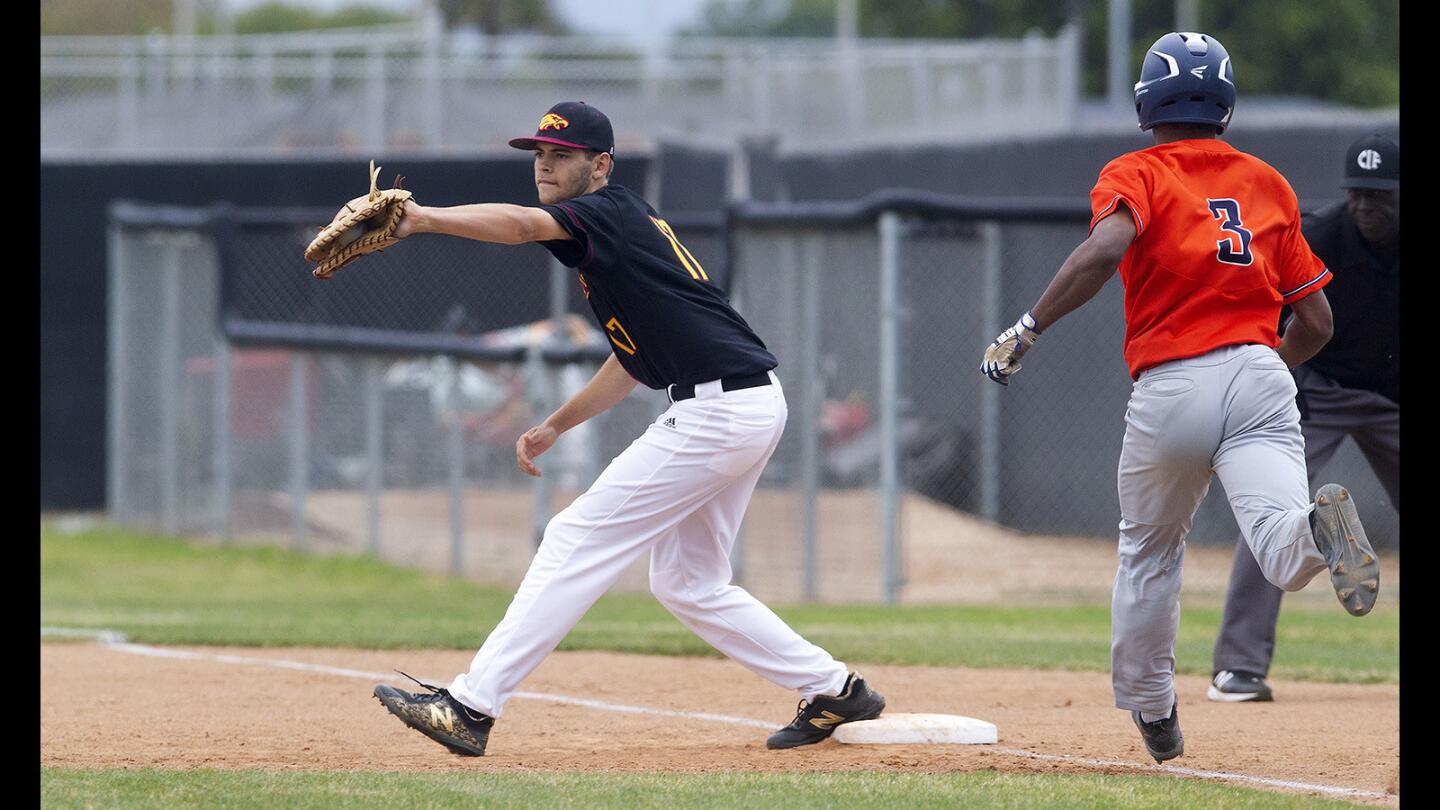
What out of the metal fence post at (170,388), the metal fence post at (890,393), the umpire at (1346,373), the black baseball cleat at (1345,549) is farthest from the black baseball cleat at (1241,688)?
the metal fence post at (170,388)

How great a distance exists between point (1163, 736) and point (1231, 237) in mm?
1523

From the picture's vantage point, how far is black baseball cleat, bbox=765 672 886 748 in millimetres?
5734

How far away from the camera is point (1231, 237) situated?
192 inches

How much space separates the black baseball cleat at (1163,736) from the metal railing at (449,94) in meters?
13.1

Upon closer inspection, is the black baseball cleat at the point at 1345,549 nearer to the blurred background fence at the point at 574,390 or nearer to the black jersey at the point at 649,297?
the black jersey at the point at 649,297

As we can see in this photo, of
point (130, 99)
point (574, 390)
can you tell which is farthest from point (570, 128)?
point (130, 99)

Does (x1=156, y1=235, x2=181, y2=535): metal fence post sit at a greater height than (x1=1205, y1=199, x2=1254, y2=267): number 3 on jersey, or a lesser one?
lesser

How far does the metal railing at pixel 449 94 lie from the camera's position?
18.8m

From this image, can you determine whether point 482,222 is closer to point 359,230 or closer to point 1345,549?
point 359,230

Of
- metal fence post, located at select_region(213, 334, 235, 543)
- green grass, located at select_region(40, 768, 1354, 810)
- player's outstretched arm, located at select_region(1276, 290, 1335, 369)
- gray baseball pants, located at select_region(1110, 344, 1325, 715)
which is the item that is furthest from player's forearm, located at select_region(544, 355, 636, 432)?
metal fence post, located at select_region(213, 334, 235, 543)

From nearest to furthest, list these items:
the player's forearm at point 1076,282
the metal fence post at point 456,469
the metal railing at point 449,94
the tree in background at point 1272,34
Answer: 1. the player's forearm at point 1076,282
2. the metal fence post at point 456,469
3. the metal railing at point 449,94
4. the tree in background at point 1272,34

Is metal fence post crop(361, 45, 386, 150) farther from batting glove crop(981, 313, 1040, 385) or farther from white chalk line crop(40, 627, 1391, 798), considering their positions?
batting glove crop(981, 313, 1040, 385)

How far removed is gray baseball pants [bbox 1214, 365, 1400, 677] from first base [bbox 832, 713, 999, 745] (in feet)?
5.30

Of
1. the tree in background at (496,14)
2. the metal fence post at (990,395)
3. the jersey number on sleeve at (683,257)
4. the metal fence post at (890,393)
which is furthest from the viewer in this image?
the tree in background at (496,14)
